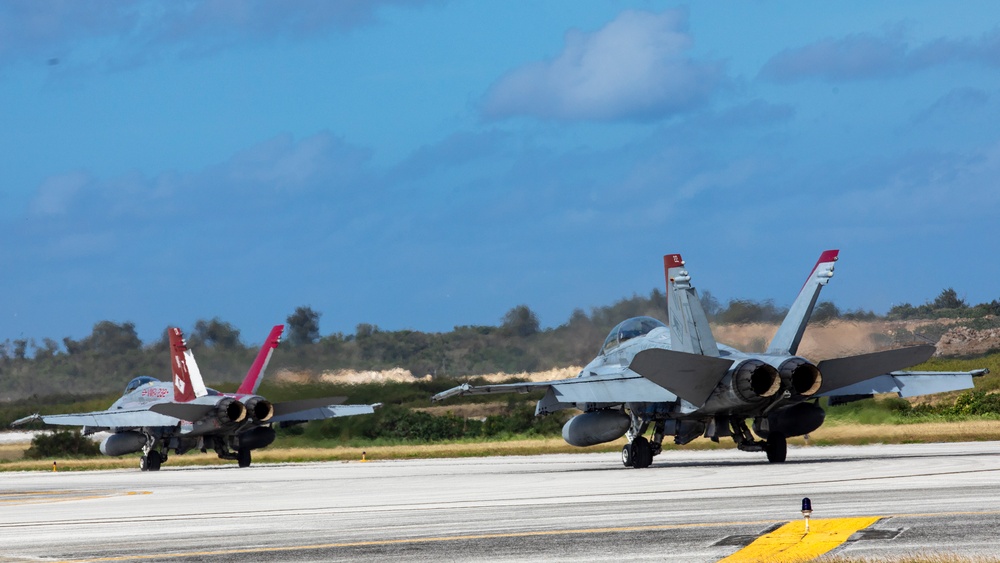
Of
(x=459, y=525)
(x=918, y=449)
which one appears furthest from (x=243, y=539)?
(x=918, y=449)

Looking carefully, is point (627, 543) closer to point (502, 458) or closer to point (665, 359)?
point (665, 359)

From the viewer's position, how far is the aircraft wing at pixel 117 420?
36.2 metres

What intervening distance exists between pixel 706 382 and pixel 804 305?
240 centimetres

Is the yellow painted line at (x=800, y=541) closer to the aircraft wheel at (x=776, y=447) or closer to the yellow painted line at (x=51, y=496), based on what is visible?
the aircraft wheel at (x=776, y=447)

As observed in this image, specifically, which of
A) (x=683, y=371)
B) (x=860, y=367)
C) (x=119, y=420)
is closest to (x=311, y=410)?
(x=119, y=420)

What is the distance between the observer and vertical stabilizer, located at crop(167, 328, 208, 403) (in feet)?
116

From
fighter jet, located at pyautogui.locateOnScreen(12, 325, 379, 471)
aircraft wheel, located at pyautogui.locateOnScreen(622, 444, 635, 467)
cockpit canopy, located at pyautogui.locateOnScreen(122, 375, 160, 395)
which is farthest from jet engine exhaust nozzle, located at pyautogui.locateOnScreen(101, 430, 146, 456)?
aircraft wheel, located at pyautogui.locateOnScreen(622, 444, 635, 467)

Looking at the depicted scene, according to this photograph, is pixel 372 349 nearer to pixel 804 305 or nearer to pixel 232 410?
pixel 232 410

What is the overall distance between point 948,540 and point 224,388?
36.6 meters

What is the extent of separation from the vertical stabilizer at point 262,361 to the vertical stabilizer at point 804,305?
664 inches

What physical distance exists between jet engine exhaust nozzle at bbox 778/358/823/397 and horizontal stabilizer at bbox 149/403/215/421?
1767 cm

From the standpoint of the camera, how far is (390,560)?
34.6ft

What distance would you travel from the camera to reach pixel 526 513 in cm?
1462

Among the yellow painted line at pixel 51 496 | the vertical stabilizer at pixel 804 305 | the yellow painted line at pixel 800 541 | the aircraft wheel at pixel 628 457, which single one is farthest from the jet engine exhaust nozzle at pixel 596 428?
the yellow painted line at pixel 800 541
